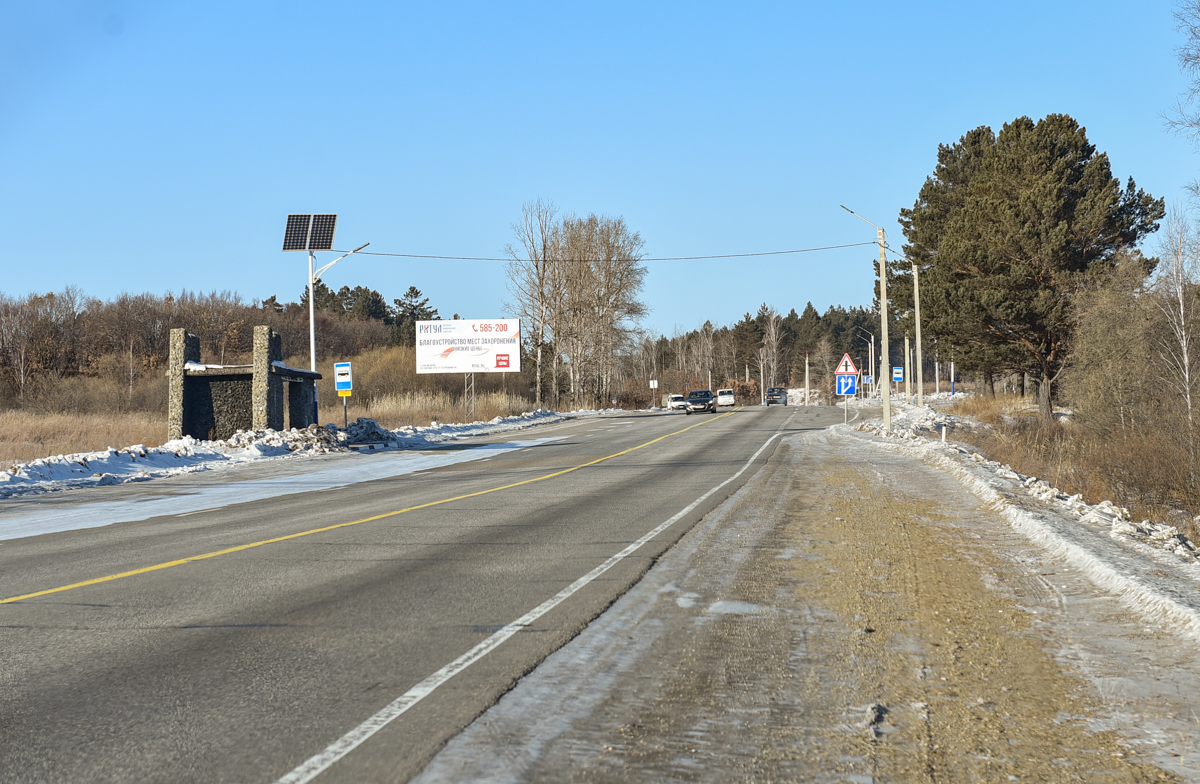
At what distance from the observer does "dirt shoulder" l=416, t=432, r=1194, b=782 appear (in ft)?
13.2

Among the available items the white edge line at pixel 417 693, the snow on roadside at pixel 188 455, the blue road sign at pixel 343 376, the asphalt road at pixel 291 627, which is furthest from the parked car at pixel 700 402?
the white edge line at pixel 417 693

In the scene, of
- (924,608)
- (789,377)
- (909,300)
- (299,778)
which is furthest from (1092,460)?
(789,377)

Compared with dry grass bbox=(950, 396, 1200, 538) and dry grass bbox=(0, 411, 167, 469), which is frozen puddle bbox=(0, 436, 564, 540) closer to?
dry grass bbox=(0, 411, 167, 469)

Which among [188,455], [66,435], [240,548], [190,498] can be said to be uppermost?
[66,435]

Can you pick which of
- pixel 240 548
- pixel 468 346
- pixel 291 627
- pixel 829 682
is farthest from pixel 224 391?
pixel 468 346

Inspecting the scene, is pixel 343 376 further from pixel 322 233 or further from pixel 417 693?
pixel 417 693

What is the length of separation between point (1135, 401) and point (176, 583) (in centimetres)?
3004

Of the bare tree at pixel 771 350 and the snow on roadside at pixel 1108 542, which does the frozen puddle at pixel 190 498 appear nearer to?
the snow on roadside at pixel 1108 542

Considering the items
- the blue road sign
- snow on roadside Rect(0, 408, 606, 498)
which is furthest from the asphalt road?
the blue road sign

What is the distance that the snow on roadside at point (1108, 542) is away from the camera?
22.2ft

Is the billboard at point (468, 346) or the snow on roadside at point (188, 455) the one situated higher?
the billboard at point (468, 346)

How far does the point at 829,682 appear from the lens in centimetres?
515

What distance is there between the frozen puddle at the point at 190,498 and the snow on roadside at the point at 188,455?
1948mm

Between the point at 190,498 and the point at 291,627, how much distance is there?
11.4 m
